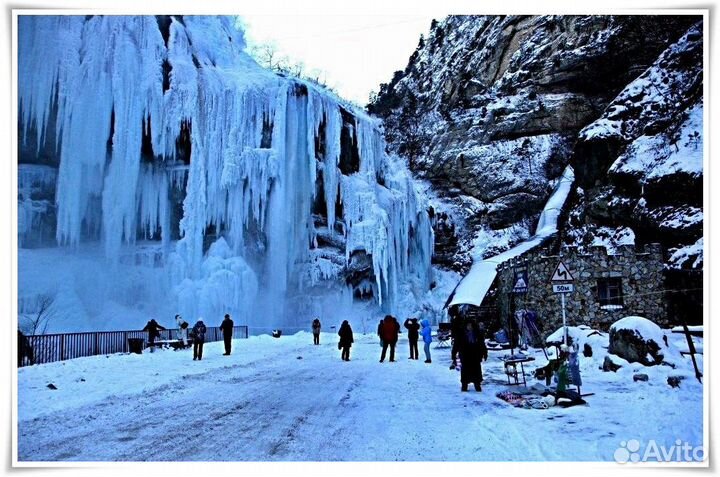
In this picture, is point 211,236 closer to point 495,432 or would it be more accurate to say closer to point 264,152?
point 264,152

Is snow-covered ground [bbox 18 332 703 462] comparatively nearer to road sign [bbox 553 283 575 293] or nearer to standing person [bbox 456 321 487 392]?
standing person [bbox 456 321 487 392]

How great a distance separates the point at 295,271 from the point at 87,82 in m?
14.3

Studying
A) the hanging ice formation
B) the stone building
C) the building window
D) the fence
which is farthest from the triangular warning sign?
the hanging ice formation

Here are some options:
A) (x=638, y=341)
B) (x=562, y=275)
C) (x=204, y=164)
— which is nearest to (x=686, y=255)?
(x=638, y=341)

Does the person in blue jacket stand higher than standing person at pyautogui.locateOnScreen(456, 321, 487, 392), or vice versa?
standing person at pyautogui.locateOnScreen(456, 321, 487, 392)

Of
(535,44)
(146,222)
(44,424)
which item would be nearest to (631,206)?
(535,44)

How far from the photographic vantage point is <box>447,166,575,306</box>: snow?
78.0 feet

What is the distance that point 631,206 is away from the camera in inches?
995

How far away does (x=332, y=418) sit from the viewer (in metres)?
6.86

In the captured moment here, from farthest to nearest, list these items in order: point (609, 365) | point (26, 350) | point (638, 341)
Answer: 1. point (26, 350)
2. point (609, 365)
3. point (638, 341)

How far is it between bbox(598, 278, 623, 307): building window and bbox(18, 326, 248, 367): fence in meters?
14.8

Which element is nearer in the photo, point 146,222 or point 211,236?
point 146,222

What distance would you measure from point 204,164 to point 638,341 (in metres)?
19.8

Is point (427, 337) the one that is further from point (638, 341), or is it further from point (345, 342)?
point (638, 341)
